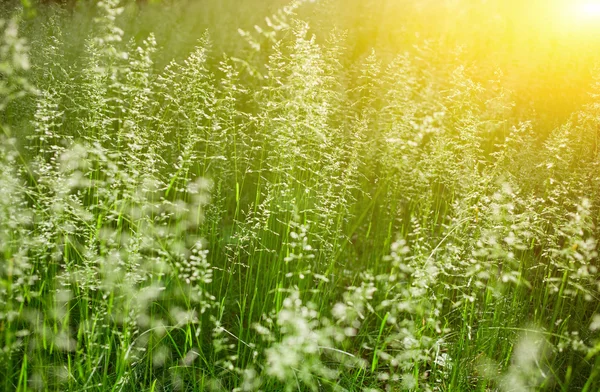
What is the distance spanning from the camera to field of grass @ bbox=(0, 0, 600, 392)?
191 centimetres

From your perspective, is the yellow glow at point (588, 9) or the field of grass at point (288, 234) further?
the yellow glow at point (588, 9)

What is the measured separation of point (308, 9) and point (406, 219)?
279 centimetres

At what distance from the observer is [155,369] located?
2.23 meters

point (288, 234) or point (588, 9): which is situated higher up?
point (588, 9)

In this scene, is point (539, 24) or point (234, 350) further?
point (539, 24)

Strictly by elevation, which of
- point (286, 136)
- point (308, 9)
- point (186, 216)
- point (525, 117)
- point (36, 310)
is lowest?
point (36, 310)

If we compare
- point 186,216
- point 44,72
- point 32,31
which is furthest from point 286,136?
point 32,31

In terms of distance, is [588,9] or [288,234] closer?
[288,234]

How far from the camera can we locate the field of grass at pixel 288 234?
1.91 metres

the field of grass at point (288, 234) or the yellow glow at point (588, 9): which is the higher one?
the yellow glow at point (588, 9)

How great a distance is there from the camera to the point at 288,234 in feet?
7.84

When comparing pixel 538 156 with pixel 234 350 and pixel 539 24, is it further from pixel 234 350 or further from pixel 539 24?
pixel 539 24

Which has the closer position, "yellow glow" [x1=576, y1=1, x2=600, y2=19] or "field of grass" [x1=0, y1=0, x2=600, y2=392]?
"field of grass" [x1=0, y1=0, x2=600, y2=392]

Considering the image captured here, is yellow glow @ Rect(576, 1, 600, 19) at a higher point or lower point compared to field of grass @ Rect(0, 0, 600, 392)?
higher
